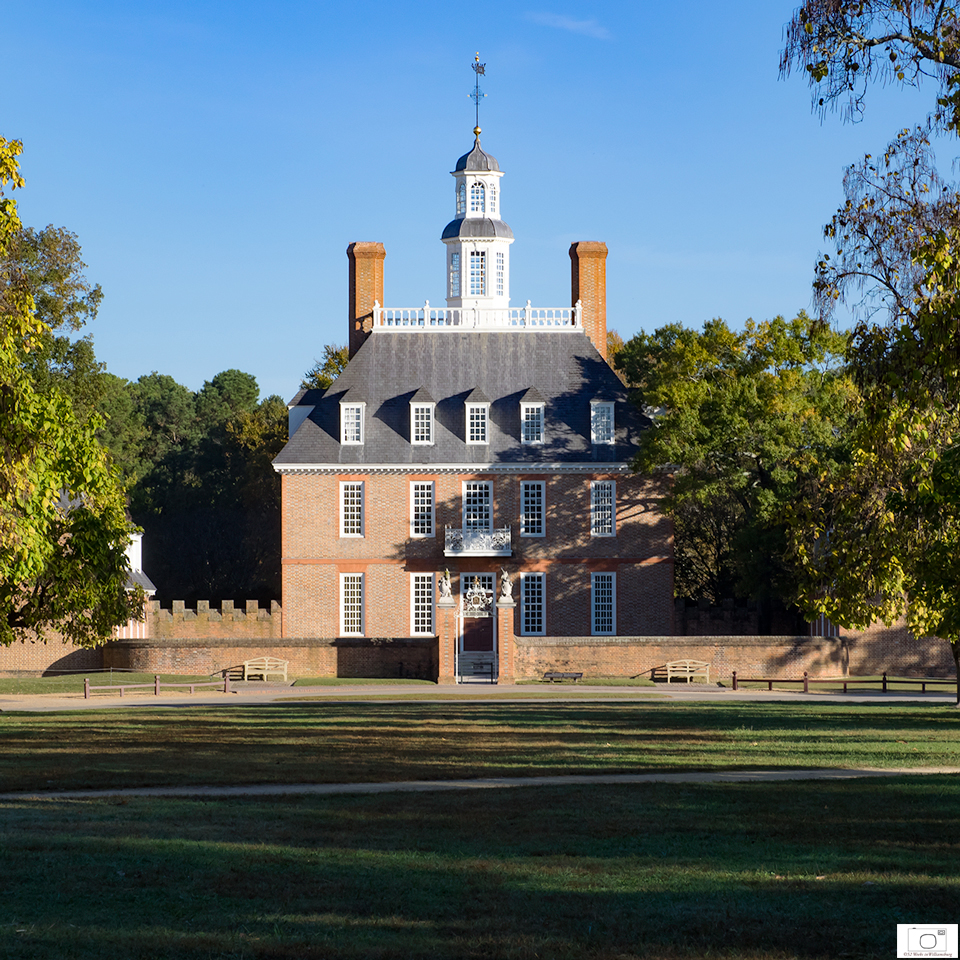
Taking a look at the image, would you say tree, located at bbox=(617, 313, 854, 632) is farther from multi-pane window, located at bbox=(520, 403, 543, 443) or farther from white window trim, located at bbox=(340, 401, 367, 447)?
white window trim, located at bbox=(340, 401, 367, 447)

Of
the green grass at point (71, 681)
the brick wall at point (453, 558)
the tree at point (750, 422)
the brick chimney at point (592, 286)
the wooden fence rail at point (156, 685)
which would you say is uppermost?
the brick chimney at point (592, 286)

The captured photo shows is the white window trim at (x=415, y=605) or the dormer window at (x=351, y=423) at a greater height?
the dormer window at (x=351, y=423)

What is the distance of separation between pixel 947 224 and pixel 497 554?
33.5 metres

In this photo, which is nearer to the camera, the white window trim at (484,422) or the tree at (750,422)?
the tree at (750,422)

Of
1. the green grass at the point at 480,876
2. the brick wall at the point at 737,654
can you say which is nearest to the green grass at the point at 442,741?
the green grass at the point at 480,876

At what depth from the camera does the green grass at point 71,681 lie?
37.7m

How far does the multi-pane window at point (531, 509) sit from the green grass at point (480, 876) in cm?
3400

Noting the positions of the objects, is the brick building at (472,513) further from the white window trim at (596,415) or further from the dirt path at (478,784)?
the dirt path at (478,784)

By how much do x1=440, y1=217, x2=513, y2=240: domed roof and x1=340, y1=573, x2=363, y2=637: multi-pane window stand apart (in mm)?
17655

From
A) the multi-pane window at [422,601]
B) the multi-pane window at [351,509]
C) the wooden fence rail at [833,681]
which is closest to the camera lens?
the wooden fence rail at [833,681]

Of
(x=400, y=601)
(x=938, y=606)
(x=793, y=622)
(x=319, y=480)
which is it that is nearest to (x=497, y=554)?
(x=400, y=601)

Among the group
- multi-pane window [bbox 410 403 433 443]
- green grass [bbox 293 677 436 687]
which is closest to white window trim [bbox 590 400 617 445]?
multi-pane window [bbox 410 403 433 443]
